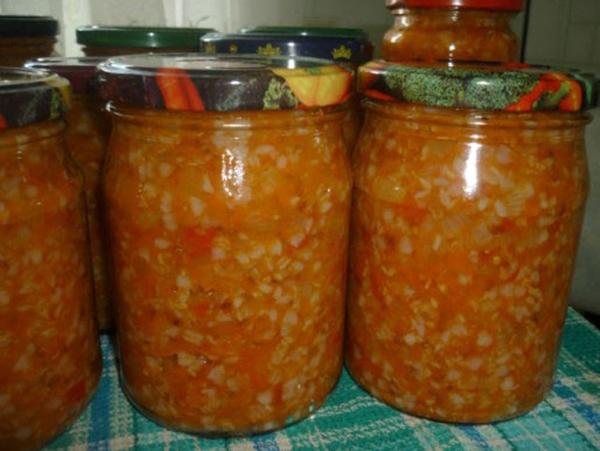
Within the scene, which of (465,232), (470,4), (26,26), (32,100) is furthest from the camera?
(26,26)

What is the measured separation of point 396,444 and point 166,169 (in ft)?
1.26

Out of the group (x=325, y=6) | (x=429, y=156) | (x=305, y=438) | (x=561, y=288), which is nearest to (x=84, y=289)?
(x=305, y=438)

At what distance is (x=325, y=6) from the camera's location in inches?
56.3

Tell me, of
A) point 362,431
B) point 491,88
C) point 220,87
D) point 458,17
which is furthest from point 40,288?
point 458,17

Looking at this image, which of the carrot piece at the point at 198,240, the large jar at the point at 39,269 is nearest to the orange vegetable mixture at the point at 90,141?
the large jar at the point at 39,269

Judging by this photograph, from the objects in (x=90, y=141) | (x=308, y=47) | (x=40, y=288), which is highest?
(x=308, y=47)

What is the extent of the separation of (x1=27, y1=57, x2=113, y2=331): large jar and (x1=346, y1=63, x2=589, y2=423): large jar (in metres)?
0.33

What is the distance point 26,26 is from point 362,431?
751 millimetres

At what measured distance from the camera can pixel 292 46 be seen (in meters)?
0.81

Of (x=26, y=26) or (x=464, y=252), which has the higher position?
(x=26, y=26)

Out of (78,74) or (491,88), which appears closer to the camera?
(491,88)

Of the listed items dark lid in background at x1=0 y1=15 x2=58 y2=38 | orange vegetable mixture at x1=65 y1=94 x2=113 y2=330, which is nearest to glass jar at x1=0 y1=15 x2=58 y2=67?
dark lid in background at x1=0 y1=15 x2=58 y2=38

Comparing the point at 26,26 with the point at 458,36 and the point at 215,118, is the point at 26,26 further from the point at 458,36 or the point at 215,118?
the point at 458,36

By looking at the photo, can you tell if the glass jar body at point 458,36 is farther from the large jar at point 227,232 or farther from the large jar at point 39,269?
the large jar at point 39,269
